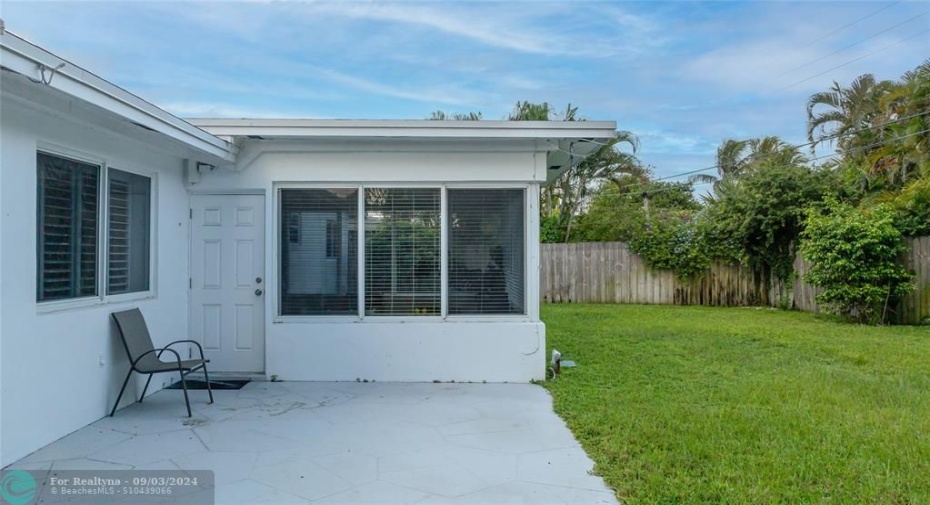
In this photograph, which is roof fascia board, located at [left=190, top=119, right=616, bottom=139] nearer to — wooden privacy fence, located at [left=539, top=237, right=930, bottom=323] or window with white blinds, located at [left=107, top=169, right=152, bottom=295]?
window with white blinds, located at [left=107, top=169, right=152, bottom=295]

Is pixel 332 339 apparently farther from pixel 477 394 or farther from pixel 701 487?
pixel 701 487

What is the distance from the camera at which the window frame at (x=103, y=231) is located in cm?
380

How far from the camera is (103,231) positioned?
14.5 ft

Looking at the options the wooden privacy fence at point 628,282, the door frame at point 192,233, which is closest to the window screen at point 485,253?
the door frame at point 192,233

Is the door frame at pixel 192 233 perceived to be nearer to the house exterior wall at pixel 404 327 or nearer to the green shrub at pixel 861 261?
the house exterior wall at pixel 404 327

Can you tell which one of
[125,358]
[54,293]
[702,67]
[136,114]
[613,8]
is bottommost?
[125,358]

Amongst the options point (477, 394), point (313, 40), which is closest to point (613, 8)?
point (313, 40)

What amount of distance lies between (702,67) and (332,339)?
12252mm

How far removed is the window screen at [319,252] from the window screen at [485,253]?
1.10m

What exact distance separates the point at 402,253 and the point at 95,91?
312 cm

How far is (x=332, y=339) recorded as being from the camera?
5.70 m

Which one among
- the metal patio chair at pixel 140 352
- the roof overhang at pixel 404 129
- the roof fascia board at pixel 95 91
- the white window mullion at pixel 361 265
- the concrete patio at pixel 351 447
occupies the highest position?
the roof overhang at pixel 404 129

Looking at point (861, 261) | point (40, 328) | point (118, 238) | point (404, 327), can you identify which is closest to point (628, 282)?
point (861, 261)

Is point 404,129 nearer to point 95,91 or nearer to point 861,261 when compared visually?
point 95,91
